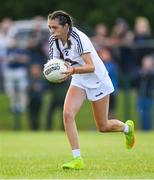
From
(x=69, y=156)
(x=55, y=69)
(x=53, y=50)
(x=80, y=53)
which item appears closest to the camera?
(x=55, y=69)

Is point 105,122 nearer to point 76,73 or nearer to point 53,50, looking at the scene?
point 76,73

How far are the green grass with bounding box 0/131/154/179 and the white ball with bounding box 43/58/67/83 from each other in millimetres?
1186

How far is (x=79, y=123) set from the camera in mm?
24750

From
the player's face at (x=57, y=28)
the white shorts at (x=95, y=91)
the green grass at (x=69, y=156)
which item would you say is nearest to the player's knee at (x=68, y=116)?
the white shorts at (x=95, y=91)

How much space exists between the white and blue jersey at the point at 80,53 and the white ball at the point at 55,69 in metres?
0.21

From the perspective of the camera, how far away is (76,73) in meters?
12.0

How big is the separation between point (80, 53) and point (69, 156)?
10.4ft

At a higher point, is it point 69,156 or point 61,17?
point 61,17

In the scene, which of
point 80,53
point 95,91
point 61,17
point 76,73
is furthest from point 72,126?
point 61,17

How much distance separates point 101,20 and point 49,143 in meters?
15.4

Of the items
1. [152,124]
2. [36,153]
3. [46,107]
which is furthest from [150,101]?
[36,153]

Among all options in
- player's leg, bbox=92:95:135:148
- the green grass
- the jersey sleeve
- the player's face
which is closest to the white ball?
the jersey sleeve

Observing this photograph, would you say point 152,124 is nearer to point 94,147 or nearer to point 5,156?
point 94,147

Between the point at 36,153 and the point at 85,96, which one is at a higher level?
the point at 85,96
